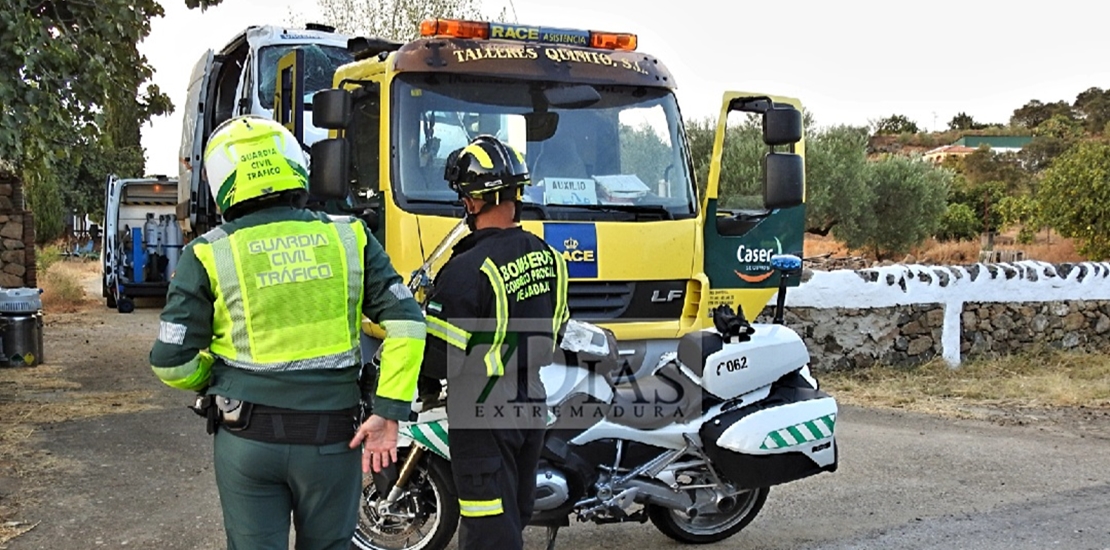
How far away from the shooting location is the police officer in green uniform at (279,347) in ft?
10.3

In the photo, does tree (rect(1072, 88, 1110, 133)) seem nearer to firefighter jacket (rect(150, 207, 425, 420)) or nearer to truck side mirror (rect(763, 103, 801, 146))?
truck side mirror (rect(763, 103, 801, 146))

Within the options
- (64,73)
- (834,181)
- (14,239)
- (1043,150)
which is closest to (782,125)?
(64,73)

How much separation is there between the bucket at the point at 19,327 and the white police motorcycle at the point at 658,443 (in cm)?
822

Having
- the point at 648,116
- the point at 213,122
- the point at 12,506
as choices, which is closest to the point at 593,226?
the point at 648,116

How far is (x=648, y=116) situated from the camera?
21.8 feet

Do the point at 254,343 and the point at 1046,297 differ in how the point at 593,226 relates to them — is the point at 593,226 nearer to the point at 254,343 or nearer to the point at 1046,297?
the point at 254,343

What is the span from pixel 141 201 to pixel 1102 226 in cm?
1721

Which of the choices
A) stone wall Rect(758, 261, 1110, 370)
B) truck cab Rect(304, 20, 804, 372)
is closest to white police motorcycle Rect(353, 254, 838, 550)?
truck cab Rect(304, 20, 804, 372)

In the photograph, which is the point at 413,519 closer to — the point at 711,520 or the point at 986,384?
the point at 711,520

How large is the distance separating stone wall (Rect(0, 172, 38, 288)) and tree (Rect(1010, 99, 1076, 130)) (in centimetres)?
7206

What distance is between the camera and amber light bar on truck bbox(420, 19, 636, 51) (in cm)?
634

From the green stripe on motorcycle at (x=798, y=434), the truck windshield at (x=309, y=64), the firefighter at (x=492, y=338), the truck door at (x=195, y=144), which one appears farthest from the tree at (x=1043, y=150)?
the firefighter at (x=492, y=338)

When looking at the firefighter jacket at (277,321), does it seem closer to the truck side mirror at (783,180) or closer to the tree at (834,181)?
the truck side mirror at (783,180)

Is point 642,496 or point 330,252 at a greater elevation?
point 330,252
